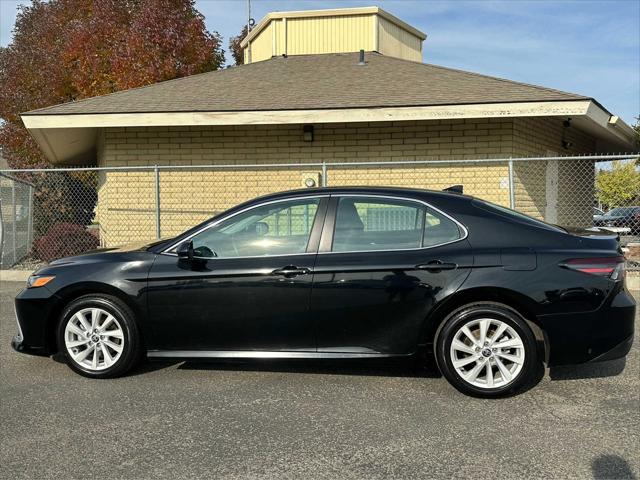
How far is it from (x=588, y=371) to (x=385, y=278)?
2.03 m

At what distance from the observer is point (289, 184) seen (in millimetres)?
10938

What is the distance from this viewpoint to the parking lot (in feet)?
10.1

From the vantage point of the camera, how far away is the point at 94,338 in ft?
14.8

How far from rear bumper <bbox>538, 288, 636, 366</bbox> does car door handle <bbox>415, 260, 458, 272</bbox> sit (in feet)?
2.35

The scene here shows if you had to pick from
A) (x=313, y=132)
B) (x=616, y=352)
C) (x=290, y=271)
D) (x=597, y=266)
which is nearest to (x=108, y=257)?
(x=290, y=271)

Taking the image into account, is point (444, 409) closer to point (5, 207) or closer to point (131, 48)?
point (5, 207)

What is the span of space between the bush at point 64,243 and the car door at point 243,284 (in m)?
7.71

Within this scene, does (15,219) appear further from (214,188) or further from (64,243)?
(214,188)

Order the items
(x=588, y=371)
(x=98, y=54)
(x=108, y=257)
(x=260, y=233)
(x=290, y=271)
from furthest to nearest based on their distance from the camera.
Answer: (x=98, y=54), (x=588, y=371), (x=108, y=257), (x=260, y=233), (x=290, y=271)

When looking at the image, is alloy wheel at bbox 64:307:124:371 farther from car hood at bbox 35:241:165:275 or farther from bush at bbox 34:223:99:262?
bush at bbox 34:223:99:262

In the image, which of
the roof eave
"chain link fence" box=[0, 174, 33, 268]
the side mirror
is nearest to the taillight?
the side mirror

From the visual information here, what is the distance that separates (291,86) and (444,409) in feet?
28.1

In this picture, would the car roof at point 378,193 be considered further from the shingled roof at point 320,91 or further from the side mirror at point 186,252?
the shingled roof at point 320,91

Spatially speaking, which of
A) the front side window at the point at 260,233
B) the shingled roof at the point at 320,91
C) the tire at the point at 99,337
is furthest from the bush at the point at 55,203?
the front side window at the point at 260,233
